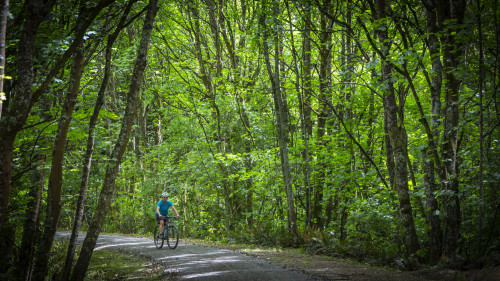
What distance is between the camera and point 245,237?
553 inches

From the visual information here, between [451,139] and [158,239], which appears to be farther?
[158,239]

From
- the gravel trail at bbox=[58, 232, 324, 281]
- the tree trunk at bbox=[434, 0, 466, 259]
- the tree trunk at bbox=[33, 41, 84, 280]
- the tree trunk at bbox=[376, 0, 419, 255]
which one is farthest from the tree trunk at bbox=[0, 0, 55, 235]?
the tree trunk at bbox=[434, 0, 466, 259]

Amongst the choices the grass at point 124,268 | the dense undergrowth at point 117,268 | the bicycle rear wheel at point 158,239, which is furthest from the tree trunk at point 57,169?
the bicycle rear wheel at point 158,239

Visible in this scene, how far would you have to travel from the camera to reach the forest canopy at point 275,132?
6527 mm

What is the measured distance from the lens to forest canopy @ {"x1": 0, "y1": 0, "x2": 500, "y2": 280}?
6527 mm

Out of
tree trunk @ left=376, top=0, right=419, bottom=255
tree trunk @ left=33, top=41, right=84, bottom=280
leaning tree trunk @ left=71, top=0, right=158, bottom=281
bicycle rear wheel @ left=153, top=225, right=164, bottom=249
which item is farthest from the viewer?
bicycle rear wheel @ left=153, top=225, right=164, bottom=249

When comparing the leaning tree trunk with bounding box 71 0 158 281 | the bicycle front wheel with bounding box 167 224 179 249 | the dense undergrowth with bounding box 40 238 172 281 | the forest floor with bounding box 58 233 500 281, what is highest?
the leaning tree trunk with bounding box 71 0 158 281

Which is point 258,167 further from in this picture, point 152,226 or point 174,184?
point 152,226

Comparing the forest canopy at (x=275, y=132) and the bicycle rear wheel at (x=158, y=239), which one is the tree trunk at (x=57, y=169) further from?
the bicycle rear wheel at (x=158, y=239)

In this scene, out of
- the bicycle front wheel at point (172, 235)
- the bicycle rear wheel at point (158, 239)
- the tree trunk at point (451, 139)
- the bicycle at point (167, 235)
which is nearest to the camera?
the tree trunk at point (451, 139)

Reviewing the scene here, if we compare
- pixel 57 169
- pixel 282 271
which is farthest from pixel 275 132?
pixel 57 169

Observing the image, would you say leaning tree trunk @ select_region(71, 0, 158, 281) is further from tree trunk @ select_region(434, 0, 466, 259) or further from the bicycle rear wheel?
tree trunk @ select_region(434, 0, 466, 259)

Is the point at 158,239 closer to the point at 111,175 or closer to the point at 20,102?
the point at 111,175

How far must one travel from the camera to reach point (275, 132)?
16.8m
